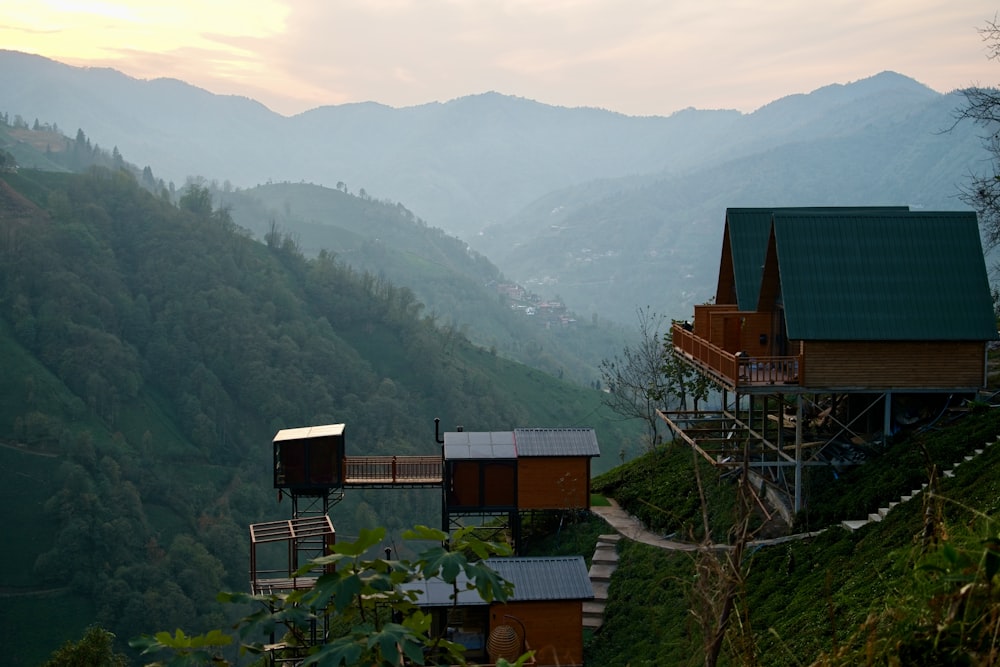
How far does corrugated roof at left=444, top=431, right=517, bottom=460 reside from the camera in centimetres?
2770

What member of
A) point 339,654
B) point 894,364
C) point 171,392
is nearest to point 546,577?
point 894,364

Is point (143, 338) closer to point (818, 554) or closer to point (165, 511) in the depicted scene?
point (165, 511)

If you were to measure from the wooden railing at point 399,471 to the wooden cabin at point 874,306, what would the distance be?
11156mm

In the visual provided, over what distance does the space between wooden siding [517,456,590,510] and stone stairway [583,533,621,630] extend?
68.4 inches

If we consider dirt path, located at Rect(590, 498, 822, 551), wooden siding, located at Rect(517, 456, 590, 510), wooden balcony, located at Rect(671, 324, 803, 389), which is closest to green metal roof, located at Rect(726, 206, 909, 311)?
wooden balcony, located at Rect(671, 324, 803, 389)

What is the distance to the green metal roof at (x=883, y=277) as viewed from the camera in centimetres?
2092

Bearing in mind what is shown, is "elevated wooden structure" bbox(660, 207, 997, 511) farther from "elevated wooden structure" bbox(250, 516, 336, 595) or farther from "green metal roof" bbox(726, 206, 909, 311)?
"elevated wooden structure" bbox(250, 516, 336, 595)

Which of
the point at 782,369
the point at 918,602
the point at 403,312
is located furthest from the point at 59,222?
the point at 918,602

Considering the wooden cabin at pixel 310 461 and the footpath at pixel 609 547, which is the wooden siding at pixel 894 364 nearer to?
the footpath at pixel 609 547

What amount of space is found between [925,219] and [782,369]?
211 inches

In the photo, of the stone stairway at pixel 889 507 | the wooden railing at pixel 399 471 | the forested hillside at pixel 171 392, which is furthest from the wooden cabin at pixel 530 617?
the forested hillside at pixel 171 392

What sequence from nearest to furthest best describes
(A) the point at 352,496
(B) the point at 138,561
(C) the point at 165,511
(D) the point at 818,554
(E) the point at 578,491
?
(D) the point at 818,554 → (E) the point at 578,491 → (B) the point at 138,561 → (C) the point at 165,511 → (A) the point at 352,496

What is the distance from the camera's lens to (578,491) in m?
27.8

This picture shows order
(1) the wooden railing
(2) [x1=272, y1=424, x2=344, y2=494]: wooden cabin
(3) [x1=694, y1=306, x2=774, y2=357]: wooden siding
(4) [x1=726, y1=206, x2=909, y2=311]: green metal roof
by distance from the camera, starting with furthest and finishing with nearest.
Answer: (1) the wooden railing < (2) [x1=272, y1=424, x2=344, y2=494]: wooden cabin < (4) [x1=726, y1=206, x2=909, y2=311]: green metal roof < (3) [x1=694, y1=306, x2=774, y2=357]: wooden siding
